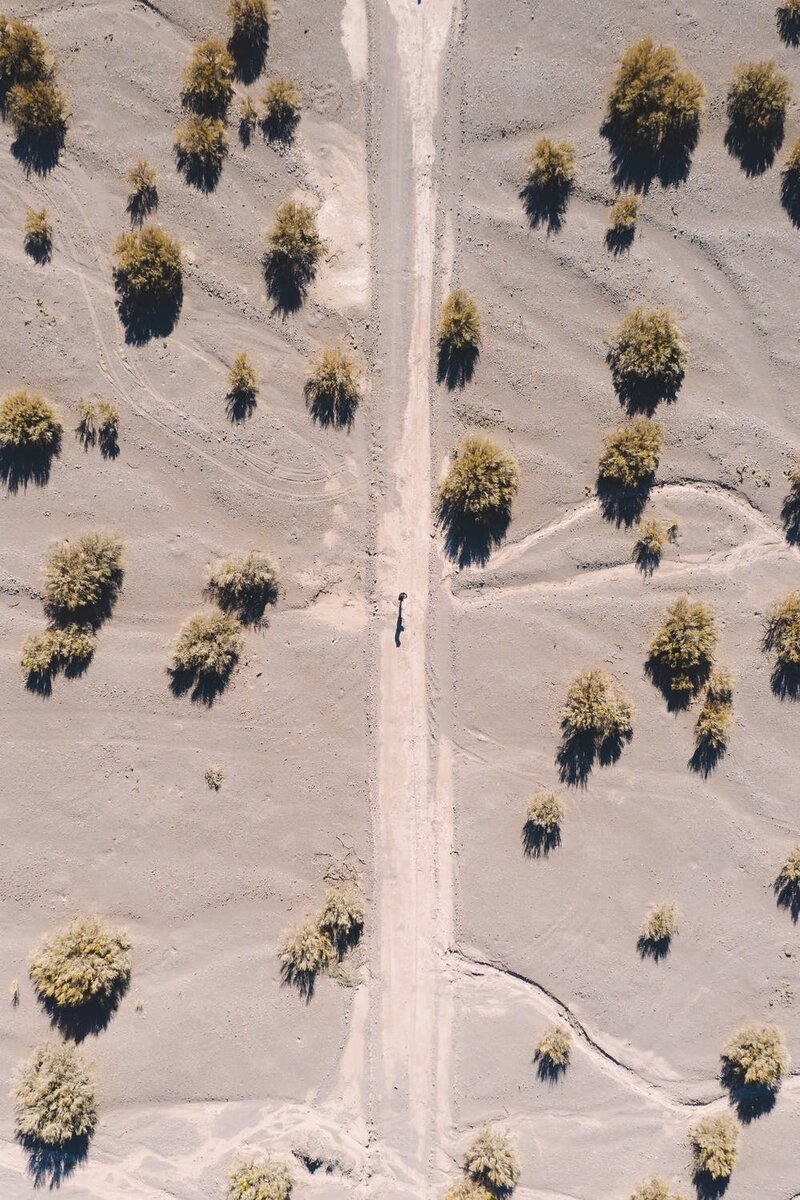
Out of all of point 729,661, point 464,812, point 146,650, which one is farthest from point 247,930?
point 729,661

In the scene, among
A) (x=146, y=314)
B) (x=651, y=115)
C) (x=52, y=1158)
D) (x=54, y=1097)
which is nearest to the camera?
(x=54, y=1097)

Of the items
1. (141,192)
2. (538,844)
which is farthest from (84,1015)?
(141,192)

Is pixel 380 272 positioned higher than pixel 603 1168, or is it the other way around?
pixel 380 272

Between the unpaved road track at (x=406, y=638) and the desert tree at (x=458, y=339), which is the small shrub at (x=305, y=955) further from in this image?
the desert tree at (x=458, y=339)

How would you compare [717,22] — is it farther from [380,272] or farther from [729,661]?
[729,661]

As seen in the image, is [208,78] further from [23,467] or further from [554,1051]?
[554,1051]

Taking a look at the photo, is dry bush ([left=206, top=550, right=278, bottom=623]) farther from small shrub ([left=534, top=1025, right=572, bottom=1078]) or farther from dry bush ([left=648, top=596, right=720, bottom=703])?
small shrub ([left=534, top=1025, right=572, bottom=1078])
